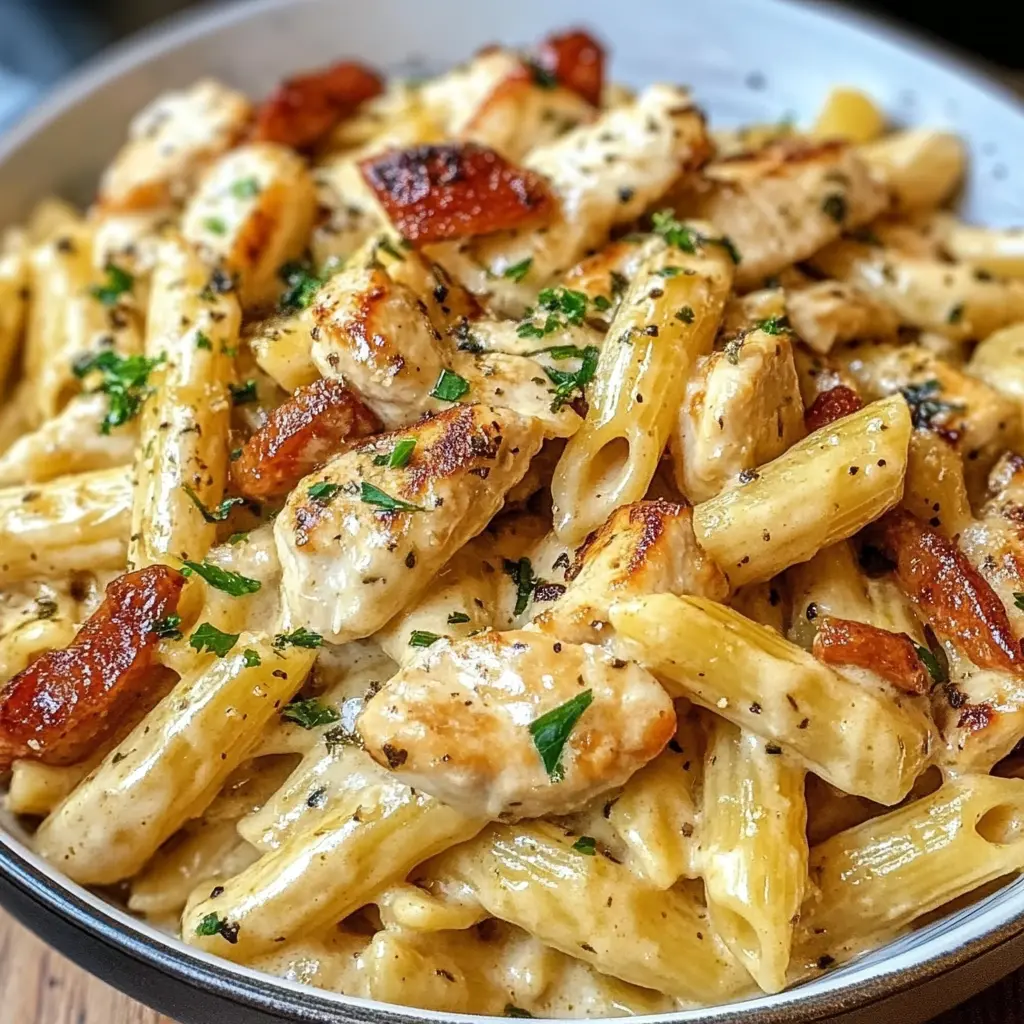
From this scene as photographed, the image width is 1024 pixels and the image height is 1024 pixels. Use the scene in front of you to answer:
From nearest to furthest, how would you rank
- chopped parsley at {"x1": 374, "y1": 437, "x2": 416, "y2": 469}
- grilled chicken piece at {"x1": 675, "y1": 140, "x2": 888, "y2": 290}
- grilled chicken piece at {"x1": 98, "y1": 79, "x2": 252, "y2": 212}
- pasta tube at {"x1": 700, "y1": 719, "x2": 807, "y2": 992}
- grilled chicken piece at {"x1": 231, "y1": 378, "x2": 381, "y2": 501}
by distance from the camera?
pasta tube at {"x1": 700, "y1": 719, "x2": 807, "y2": 992} < chopped parsley at {"x1": 374, "y1": 437, "x2": 416, "y2": 469} < grilled chicken piece at {"x1": 231, "y1": 378, "x2": 381, "y2": 501} < grilled chicken piece at {"x1": 675, "y1": 140, "x2": 888, "y2": 290} < grilled chicken piece at {"x1": 98, "y1": 79, "x2": 252, "y2": 212}

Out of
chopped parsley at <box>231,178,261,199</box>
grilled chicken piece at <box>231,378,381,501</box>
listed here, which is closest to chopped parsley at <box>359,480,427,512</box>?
grilled chicken piece at <box>231,378,381,501</box>

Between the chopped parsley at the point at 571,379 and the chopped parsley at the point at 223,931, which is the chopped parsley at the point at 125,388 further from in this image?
the chopped parsley at the point at 223,931

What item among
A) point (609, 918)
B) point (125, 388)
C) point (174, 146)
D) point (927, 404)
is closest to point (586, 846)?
point (609, 918)

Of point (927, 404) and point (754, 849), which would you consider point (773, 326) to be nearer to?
point (927, 404)

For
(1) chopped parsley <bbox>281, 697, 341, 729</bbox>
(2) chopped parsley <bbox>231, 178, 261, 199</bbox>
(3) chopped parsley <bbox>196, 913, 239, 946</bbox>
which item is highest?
(2) chopped parsley <bbox>231, 178, 261, 199</bbox>

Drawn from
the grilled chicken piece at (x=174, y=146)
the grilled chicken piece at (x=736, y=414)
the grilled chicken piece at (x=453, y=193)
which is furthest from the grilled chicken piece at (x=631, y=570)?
the grilled chicken piece at (x=174, y=146)

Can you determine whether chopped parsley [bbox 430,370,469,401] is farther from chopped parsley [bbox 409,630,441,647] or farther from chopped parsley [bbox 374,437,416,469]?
chopped parsley [bbox 409,630,441,647]

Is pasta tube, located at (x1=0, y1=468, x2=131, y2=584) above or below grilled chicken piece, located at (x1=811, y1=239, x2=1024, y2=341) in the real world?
above
